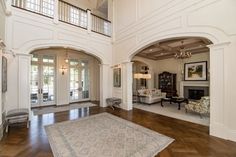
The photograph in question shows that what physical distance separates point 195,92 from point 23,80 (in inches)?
380

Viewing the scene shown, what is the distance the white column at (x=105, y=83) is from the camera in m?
7.22

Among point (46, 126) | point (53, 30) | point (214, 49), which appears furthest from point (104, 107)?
point (214, 49)

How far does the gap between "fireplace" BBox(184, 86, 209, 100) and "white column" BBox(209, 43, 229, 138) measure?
561 cm

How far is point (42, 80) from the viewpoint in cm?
745

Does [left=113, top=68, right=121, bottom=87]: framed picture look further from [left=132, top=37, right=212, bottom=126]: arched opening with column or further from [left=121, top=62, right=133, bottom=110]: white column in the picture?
[left=132, top=37, right=212, bottom=126]: arched opening with column

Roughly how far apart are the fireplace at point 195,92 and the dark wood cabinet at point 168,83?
788mm

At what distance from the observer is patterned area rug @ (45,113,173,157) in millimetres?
2596

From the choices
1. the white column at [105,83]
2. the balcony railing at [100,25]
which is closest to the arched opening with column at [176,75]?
the white column at [105,83]

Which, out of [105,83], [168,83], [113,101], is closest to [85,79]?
[105,83]

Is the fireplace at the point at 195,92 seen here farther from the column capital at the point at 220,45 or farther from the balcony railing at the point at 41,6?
the balcony railing at the point at 41,6

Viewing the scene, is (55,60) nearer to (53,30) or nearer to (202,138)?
(53,30)

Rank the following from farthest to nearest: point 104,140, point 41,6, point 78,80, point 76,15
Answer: point 78,80, point 76,15, point 41,6, point 104,140

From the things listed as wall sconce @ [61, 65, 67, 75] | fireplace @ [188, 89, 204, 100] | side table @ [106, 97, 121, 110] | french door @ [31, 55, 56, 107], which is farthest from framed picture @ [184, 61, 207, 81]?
french door @ [31, 55, 56, 107]

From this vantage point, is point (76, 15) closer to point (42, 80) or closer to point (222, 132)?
point (42, 80)
